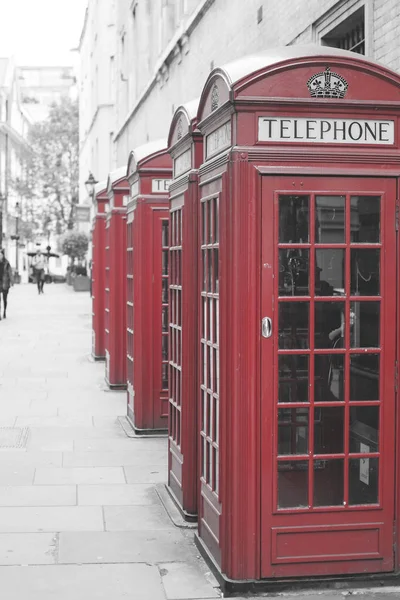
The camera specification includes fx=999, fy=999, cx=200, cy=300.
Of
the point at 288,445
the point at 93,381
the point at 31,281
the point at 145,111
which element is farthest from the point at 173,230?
the point at 31,281

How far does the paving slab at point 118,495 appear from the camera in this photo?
291 inches

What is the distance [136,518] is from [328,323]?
2402 mm

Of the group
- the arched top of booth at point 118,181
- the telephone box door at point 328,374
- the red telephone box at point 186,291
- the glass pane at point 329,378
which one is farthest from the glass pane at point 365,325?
the arched top of booth at point 118,181

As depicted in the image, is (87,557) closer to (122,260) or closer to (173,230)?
(173,230)

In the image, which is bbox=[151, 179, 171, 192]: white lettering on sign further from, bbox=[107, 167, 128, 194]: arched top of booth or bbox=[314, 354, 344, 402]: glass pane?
bbox=[314, 354, 344, 402]: glass pane

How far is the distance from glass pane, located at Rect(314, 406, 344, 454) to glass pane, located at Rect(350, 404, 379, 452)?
0.07 m

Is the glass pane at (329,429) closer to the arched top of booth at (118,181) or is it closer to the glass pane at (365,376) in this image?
the glass pane at (365,376)

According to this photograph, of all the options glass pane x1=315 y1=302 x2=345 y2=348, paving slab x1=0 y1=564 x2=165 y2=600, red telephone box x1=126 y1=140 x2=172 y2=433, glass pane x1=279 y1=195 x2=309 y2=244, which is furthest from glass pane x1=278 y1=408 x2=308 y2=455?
red telephone box x1=126 y1=140 x2=172 y2=433

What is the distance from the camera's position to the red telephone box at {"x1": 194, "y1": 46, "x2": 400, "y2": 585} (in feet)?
17.2

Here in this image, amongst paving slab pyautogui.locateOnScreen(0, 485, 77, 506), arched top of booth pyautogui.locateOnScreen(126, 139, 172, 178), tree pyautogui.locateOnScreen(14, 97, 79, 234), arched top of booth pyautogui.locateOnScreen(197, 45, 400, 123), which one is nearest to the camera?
arched top of booth pyautogui.locateOnScreen(197, 45, 400, 123)

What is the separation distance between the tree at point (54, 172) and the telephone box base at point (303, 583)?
216 ft

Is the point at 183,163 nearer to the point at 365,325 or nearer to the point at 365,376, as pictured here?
the point at 365,325

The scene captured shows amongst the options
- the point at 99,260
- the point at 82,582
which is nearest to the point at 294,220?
the point at 82,582

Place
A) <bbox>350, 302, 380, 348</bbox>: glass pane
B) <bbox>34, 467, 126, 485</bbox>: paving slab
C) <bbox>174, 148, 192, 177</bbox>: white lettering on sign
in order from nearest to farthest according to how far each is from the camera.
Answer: <bbox>350, 302, 380, 348</bbox>: glass pane
<bbox>174, 148, 192, 177</bbox>: white lettering on sign
<bbox>34, 467, 126, 485</bbox>: paving slab
